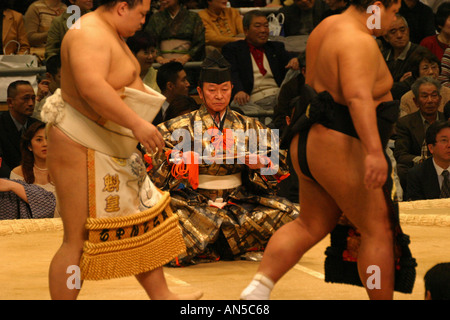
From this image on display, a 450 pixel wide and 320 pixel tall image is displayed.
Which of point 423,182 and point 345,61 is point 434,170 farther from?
point 345,61

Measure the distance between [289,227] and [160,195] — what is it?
0.41 metres

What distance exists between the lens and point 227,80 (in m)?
3.22

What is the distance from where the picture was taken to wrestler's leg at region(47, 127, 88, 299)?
6.79 feet

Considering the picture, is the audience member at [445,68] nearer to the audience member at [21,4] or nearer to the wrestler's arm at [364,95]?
the audience member at [21,4]

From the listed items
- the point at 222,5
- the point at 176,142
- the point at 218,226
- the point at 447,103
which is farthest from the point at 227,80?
the point at 222,5

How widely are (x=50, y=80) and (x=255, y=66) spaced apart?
1403mm

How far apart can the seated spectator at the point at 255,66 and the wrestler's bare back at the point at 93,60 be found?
2901 mm

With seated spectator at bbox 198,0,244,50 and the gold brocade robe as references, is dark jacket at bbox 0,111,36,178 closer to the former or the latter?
the gold brocade robe

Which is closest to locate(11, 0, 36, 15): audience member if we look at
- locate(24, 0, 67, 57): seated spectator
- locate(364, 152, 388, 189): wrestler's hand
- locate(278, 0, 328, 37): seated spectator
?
locate(24, 0, 67, 57): seated spectator

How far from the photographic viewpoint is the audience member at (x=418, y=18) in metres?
5.81

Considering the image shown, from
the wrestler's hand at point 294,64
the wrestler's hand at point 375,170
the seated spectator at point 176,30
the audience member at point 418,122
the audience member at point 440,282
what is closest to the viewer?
the audience member at point 440,282

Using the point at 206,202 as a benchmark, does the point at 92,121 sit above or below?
above

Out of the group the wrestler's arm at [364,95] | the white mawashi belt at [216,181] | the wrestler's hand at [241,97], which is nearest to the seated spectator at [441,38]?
the wrestler's hand at [241,97]

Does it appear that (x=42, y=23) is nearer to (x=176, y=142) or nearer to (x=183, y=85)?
(x=183, y=85)
